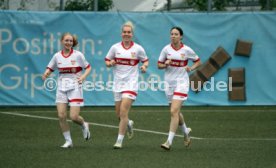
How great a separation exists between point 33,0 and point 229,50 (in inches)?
218

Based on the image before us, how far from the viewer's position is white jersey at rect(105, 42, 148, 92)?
14469 millimetres

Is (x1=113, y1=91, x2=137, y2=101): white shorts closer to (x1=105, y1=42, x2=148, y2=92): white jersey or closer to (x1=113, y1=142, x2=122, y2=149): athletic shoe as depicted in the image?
(x1=105, y1=42, x2=148, y2=92): white jersey

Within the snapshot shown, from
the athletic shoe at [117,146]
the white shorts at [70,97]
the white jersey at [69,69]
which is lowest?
the athletic shoe at [117,146]

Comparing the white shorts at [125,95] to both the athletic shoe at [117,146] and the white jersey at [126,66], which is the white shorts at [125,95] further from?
the athletic shoe at [117,146]

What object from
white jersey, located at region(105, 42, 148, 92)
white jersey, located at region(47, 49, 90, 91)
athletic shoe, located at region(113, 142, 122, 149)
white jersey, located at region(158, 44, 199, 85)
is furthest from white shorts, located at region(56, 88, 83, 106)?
white jersey, located at region(158, 44, 199, 85)

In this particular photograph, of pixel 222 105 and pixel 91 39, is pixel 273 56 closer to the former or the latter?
pixel 222 105

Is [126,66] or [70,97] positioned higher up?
[126,66]

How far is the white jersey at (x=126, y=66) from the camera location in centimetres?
1447

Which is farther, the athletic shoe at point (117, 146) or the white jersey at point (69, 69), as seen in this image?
the white jersey at point (69, 69)

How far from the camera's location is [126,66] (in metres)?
14.5

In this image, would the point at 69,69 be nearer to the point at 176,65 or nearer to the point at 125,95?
the point at 125,95

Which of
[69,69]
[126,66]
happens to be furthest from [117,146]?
[69,69]

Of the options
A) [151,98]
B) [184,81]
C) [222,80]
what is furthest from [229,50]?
[184,81]

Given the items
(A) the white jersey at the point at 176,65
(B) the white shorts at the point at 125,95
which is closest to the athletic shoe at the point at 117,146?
(B) the white shorts at the point at 125,95
